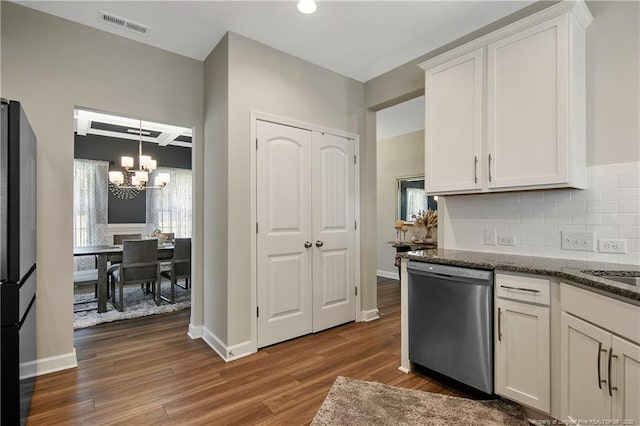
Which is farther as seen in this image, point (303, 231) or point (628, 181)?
point (303, 231)

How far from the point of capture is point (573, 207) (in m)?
2.21

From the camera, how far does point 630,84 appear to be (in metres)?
2.00

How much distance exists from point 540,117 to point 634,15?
31.4 inches

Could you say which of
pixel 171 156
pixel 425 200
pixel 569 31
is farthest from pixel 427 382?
pixel 171 156

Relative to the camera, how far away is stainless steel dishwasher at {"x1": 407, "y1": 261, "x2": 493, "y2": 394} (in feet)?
6.69

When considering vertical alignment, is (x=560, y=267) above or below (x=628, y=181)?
below

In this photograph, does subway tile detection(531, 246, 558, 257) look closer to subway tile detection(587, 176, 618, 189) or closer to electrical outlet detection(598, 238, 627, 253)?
electrical outlet detection(598, 238, 627, 253)

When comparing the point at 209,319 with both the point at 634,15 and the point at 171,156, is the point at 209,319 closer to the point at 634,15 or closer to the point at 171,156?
the point at 634,15

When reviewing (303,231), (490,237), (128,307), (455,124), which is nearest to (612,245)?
(490,237)

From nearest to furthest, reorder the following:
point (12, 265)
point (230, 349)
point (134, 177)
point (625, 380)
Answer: point (625, 380)
point (12, 265)
point (230, 349)
point (134, 177)

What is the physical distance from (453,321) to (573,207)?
1.14 meters

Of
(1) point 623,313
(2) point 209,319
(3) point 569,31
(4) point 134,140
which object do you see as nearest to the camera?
(1) point 623,313

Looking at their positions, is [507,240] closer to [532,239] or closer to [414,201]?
[532,239]

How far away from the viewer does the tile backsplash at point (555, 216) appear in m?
1.99
